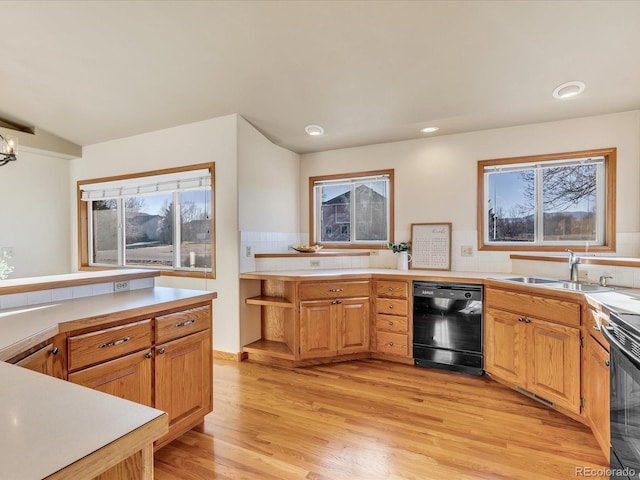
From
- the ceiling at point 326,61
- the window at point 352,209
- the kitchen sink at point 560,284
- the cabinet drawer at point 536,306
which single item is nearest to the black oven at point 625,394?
the cabinet drawer at point 536,306

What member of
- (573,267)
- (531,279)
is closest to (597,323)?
(573,267)

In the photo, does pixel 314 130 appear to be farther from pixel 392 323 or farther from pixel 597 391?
pixel 597 391

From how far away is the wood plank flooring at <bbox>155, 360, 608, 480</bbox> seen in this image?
5.54 feet

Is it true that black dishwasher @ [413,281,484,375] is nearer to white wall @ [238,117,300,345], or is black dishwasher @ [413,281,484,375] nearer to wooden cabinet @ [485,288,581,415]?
wooden cabinet @ [485,288,581,415]

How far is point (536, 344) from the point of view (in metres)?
2.32

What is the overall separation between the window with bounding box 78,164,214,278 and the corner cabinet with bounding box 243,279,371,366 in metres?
0.94

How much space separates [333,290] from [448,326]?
1.10m

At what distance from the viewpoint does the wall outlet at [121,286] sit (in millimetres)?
2135

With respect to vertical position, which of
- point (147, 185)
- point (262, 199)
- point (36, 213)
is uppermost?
point (147, 185)

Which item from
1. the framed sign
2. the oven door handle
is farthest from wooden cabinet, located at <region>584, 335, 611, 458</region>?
the framed sign

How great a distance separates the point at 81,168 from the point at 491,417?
17.5ft

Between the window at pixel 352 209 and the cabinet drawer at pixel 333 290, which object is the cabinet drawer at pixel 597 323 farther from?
the window at pixel 352 209

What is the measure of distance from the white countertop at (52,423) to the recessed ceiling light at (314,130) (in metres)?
3.00

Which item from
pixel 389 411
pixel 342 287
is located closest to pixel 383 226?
pixel 342 287
